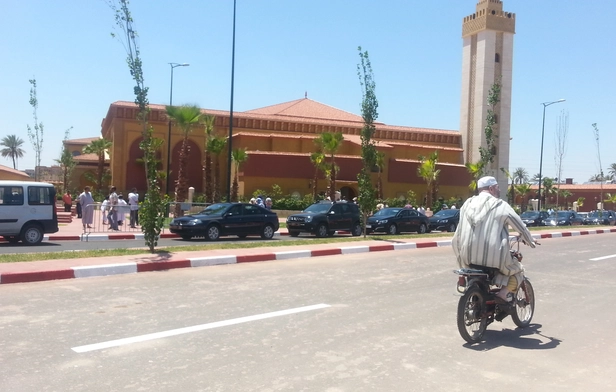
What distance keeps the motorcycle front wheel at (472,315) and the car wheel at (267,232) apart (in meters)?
15.6

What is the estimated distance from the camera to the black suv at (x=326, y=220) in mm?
23266

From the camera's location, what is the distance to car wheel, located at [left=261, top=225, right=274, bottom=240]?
2167cm

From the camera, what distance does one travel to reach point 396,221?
26.4 metres

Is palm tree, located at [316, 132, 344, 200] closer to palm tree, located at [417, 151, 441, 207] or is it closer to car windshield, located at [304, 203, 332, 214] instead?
palm tree, located at [417, 151, 441, 207]

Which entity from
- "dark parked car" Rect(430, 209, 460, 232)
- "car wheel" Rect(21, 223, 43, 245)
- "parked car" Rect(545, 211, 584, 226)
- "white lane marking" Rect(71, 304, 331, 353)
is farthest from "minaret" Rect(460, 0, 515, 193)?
"white lane marking" Rect(71, 304, 331, 353)

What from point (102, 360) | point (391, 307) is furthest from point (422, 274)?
point (102, 360)

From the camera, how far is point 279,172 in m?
43.1

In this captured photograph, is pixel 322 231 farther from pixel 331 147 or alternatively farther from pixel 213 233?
pixel 331 147

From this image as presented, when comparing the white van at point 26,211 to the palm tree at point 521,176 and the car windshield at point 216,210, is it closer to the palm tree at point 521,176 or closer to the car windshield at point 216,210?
the car windshield at point 216,210

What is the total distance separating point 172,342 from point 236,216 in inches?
585

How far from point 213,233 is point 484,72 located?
144 feet

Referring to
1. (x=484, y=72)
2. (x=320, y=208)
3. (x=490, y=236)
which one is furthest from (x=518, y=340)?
(x=484, y=72)

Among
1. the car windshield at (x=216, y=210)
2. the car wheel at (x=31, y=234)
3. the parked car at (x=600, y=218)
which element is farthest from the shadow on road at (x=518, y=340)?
the parked car at (x=600, y=218)

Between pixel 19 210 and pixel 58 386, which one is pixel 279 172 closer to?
pixel 19 210
